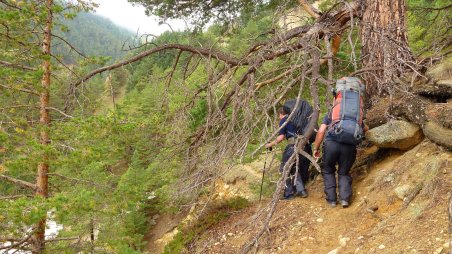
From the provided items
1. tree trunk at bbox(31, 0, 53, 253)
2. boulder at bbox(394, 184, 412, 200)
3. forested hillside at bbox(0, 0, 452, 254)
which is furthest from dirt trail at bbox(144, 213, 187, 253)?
boulder at bbox(394, 184, 412, 200)

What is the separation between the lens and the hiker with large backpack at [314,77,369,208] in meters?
4.16

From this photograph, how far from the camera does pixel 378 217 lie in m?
3.92

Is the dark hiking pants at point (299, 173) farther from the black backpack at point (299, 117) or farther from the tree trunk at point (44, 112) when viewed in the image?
the tree trunk at point (44, 112)

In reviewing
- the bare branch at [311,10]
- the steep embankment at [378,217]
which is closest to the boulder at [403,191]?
the steep embankment at [378,217]

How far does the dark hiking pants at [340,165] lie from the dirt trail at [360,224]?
17cm

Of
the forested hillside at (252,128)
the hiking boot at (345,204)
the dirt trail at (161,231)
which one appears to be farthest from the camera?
the dirt trail at (161,231)

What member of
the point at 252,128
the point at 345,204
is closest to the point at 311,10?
the point at 252,128

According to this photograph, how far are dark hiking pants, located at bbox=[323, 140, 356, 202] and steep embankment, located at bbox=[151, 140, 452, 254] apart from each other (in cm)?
17

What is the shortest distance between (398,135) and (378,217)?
1.16 meters

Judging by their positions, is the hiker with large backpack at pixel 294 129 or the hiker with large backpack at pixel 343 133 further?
the hiker with large backpack at pixel 294 129

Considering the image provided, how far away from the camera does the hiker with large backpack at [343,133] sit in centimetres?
416

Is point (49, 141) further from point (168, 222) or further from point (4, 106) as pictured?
point (168, 222)

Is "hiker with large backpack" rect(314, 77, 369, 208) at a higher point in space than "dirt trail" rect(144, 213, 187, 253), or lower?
higher

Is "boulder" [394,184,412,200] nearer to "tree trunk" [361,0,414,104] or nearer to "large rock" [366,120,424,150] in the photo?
"large rock" [366,120,424,150]
